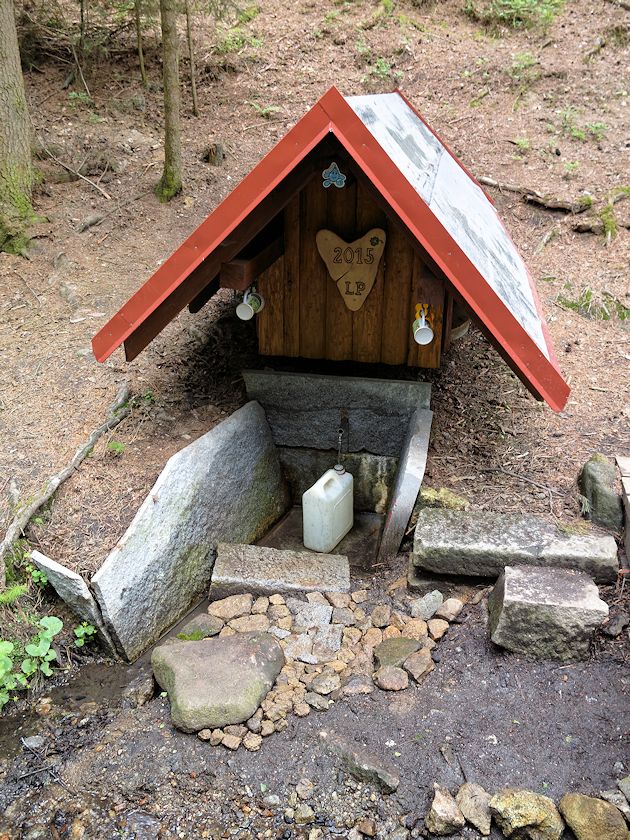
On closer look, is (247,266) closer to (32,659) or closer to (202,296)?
(202,296)

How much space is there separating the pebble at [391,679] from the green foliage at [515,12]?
1073 centimetres

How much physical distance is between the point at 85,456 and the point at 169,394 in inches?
37.2

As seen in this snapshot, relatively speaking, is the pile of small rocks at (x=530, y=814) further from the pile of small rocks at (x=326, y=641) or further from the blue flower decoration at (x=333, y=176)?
the blue flower decoration at (x=333, y=176)

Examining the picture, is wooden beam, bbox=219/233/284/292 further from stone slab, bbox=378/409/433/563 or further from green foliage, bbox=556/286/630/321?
green foliage, bbox=556/286/630/321

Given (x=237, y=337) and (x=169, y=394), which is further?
(x=237, y=337)

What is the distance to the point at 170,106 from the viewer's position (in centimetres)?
747

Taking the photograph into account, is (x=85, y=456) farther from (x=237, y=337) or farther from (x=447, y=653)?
(x=447, y=653)

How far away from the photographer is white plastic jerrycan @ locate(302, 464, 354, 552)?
16.3 ft

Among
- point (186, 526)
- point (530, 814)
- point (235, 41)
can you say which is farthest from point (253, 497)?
point (235, 41)

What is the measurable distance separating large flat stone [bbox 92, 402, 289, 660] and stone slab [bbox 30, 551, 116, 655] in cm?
5

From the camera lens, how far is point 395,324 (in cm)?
514

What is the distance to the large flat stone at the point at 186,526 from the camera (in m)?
3.62

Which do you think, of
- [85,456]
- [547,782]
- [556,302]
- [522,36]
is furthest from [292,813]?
[522,36]

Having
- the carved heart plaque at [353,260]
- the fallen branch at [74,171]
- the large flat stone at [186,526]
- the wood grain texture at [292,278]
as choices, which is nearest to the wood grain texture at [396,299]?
the carved heart plaque at [353,260]
